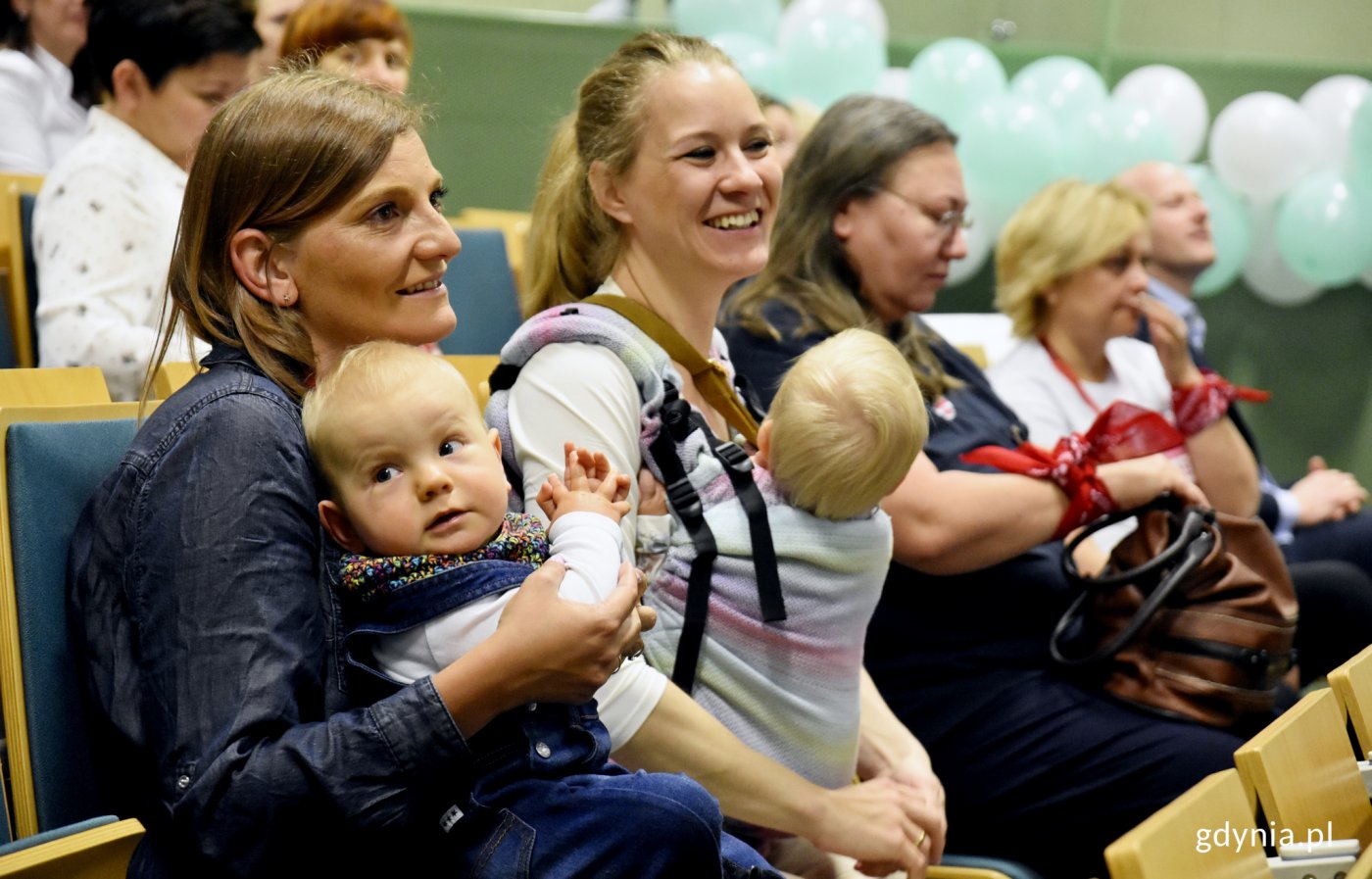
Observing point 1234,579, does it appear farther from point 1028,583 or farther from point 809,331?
point 809,331

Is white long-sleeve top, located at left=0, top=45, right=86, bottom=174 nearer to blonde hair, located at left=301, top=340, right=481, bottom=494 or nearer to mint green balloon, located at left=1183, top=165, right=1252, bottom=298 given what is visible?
blonde hair, located at left=301, top=340, right=481, bottom=494

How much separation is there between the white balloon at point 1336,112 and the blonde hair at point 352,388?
4.64 m

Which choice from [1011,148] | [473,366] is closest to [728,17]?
[1011,148]

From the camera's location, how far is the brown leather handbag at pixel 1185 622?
2.21 m

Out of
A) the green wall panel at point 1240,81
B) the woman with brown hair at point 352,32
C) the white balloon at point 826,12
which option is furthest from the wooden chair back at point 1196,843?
the green wall panel at point 1240,81

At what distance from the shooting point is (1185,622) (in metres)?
2.22

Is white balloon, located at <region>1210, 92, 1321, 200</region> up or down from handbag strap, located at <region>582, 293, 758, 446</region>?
down

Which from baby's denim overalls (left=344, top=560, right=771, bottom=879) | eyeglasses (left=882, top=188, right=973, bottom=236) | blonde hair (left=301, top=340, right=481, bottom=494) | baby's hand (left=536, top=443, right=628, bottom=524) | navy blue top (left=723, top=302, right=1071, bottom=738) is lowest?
navy blue top (left=723, top=302, right=1071, bottom=738)

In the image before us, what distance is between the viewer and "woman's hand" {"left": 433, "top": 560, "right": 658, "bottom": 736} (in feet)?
3.97

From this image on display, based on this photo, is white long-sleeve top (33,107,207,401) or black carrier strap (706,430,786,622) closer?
black carrier strap (706,430,786,622)

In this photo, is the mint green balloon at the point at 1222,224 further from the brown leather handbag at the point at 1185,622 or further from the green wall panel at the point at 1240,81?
the brown leather handbag at the point at 1185,622

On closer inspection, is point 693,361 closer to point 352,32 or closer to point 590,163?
point 590,163

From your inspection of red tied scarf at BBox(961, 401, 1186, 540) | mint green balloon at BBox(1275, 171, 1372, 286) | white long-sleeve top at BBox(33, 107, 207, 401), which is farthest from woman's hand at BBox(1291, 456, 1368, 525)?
white long-sleeve top at BBox(33, 107, 207, 401)

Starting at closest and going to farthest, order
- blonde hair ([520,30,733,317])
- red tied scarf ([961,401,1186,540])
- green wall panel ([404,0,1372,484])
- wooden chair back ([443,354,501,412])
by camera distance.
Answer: blonde hair ([520,30,733,317])
wooden chair back ([443,354,501,412])
red tied scarf ([961,401,1186,540])
green wall panel ([404,0,1372,484])
